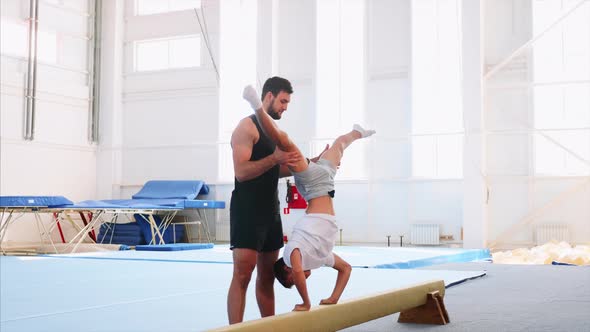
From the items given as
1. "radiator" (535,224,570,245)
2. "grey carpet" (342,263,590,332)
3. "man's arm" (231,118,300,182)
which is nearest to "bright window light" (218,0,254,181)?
"radiator" (535,224,570,245)

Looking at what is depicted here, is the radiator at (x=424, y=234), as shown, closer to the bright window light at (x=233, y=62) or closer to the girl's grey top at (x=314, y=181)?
the bright window light at (x=233, y=62)

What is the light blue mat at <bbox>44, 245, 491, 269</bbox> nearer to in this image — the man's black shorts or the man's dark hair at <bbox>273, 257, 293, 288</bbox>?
the man's black shorts

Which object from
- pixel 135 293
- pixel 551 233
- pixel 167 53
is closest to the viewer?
pixel 135 293

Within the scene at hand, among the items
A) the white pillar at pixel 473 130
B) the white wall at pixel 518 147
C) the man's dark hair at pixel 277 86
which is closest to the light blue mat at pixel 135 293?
the man's dark hair at pixel 277 86

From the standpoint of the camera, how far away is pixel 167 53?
16969 mm

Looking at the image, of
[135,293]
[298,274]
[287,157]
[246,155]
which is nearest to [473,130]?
[135,293]

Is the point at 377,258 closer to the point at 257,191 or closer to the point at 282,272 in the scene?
the point at 257,191

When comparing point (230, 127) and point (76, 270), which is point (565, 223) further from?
point (76, 270)

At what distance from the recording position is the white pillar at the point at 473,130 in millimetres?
12734

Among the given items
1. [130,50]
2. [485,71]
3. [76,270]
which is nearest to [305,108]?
[485,71]

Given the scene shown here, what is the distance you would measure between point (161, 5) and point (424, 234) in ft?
28.3

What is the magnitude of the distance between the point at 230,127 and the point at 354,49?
137 inches

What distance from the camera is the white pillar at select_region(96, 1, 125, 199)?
17.0 m

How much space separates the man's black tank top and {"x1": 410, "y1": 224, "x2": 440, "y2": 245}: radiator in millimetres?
10520
